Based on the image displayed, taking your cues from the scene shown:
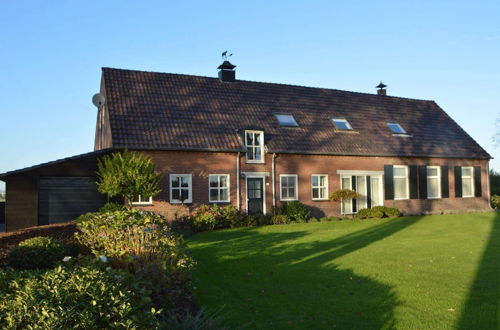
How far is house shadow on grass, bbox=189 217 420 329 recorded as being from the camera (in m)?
6.61

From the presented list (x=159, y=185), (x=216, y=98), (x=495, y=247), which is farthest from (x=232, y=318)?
(x=216, y=98)

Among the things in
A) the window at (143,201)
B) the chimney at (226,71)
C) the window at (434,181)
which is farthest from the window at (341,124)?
the window at (143,201)

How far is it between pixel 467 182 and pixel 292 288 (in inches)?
935

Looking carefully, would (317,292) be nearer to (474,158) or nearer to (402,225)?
(402,225)

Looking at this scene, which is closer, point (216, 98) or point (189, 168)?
point (189, 168)

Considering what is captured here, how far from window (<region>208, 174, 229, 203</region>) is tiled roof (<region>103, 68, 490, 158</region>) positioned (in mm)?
1337

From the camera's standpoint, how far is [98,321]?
419 cm

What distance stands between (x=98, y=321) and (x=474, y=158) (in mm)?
28484

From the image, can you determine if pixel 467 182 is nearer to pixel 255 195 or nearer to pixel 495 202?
pixel 495 202

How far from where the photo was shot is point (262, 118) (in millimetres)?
23672

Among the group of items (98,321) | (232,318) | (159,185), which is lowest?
(232,318)

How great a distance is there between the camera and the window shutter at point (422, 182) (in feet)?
86.7

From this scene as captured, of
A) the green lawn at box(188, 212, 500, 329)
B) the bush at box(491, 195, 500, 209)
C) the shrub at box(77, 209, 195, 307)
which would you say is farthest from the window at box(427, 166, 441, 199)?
the shrub at box(77, 209, 195, 307)

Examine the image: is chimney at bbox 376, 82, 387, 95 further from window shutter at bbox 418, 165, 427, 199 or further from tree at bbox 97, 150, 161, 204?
tree at bbox 97, 150, 161, 204
